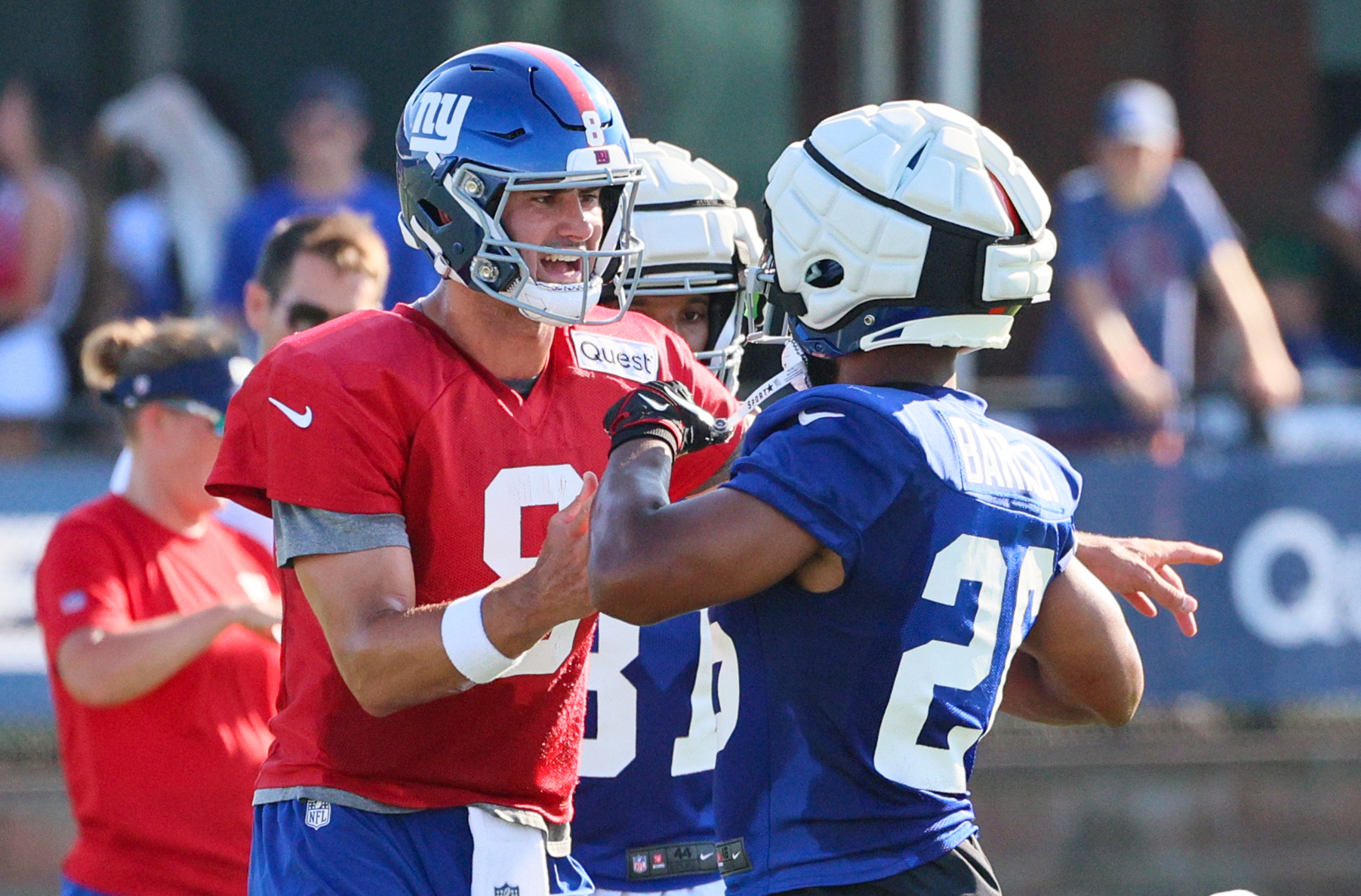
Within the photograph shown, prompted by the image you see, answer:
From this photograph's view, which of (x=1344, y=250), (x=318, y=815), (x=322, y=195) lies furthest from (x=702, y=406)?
(x=1344, y=250)

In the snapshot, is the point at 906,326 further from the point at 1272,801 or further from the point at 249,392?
the point at 1272,801

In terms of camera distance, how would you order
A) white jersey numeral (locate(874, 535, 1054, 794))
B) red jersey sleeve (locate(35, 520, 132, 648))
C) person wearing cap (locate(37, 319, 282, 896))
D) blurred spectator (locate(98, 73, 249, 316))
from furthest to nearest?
blurred spectator (locate(98, 73, 249, 316))
red jersey sleeve (locate(35, 520, 132, 648))
person wearing cap (locate(37, 319, 282, 896))
white jersey numeral (locate(874, 535, 1054, 794))

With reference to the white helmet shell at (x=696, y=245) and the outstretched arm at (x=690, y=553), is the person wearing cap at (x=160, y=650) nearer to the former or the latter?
the white helmet shell at (x=696, y=245)

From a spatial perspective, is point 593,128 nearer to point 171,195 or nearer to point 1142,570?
point 1142,570

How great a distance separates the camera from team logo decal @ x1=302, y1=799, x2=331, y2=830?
306cm

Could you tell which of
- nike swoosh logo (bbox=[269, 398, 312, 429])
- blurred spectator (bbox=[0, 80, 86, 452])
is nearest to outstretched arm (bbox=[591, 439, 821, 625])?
nike swoosh logo (bbox=[269, 398, 312, 429])

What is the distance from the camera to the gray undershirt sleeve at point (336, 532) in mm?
2932

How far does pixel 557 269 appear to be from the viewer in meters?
3.22

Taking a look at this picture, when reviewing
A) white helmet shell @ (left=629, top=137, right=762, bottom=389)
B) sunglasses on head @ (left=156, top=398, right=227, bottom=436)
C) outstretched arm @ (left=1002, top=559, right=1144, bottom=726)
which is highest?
white helmet shell @ (left=629, top=137, right=762, bottom=389)

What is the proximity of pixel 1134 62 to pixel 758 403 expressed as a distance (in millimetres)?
8349

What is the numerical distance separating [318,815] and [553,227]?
1022 millimetres

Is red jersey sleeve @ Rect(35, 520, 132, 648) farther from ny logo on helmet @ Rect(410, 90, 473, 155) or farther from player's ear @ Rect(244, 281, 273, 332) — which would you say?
ny logo on helmet @ Rect(410, 90, 473, 155)

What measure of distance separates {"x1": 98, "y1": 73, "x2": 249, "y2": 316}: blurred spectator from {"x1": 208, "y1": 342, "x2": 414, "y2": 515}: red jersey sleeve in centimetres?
543

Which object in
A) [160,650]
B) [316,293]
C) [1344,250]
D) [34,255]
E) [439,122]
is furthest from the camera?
[1344,250]
